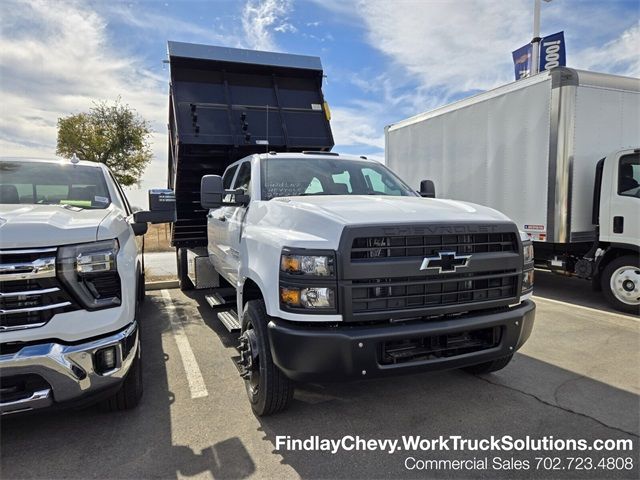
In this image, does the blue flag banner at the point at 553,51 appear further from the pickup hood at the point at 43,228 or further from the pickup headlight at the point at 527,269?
the pickup hood at the point at 43,228

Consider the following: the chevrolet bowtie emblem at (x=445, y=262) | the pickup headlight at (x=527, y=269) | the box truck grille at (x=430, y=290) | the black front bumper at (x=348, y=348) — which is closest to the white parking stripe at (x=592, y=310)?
the pickup headlight at (x=527, y=269)

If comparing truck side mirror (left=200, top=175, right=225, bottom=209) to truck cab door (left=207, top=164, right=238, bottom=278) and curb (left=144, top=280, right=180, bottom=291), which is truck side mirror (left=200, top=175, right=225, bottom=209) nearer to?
truck cab door (left=207, top=164, right=238, bottom=278)

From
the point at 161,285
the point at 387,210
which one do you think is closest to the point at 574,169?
the point at 387,210

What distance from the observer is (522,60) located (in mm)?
12719

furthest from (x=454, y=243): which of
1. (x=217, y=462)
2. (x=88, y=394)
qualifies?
(x=88, y=394)

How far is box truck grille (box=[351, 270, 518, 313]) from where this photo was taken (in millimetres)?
2668

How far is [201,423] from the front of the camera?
10.3 feet

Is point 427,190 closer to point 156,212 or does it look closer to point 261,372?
point 261,372

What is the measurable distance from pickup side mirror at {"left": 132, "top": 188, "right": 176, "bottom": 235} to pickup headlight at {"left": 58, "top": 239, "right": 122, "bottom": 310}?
1.04m

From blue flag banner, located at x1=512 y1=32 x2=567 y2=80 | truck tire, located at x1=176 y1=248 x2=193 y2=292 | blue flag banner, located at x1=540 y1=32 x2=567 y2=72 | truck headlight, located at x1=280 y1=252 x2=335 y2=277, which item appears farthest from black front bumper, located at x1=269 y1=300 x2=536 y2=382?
blue flag banner, located at x1=540 y1=32 x2=567 y2=72

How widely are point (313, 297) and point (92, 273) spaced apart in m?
1.44

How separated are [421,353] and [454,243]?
77 centimetres

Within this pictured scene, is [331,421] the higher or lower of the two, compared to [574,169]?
lower

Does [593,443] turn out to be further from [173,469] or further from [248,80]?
[248,80]
